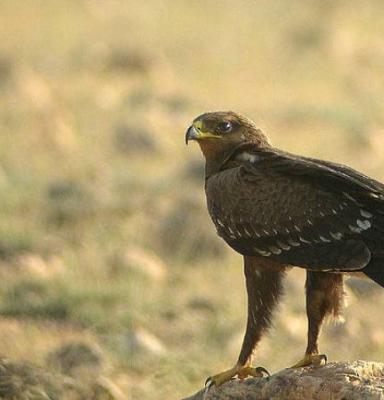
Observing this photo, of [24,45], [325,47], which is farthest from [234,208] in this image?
[325,47]

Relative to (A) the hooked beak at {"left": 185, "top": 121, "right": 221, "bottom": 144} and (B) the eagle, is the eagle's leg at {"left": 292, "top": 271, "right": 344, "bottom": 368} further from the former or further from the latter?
(A) the hooked beak at {"left": 185, "top": 121, "right": 221, "bottom": 144}

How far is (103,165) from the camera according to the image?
17.9 metres

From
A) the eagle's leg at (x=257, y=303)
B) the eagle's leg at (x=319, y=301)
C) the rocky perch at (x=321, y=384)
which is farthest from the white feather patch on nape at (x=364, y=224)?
the rocky perch at (x=321, y=384)

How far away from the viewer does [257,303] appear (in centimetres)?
787

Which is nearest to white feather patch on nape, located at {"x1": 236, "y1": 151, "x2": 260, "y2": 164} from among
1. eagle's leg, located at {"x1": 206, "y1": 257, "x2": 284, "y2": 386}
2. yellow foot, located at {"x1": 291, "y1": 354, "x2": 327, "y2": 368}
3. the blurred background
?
eagle's leg, located at {"x1": 206, "y1": 257, "x2": 284, "y2": 386}

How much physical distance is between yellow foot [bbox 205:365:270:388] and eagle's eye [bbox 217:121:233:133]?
1477mm

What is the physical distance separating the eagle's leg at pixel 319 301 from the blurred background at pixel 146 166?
1792 mm

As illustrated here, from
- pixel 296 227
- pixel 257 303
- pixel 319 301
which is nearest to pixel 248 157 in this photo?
→ pixel 296 227

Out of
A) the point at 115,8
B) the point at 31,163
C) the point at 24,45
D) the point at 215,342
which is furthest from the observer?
the point at 115,8

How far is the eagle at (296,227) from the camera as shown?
747 cm

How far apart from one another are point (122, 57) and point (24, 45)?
2259mm

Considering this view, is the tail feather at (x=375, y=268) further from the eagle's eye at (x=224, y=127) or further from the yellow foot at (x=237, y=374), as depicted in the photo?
the eagle's eye at (x=224, y=127)

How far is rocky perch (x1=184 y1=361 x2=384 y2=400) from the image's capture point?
7.15m

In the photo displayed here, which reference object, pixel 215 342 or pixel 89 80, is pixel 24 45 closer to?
pixel 89 80
